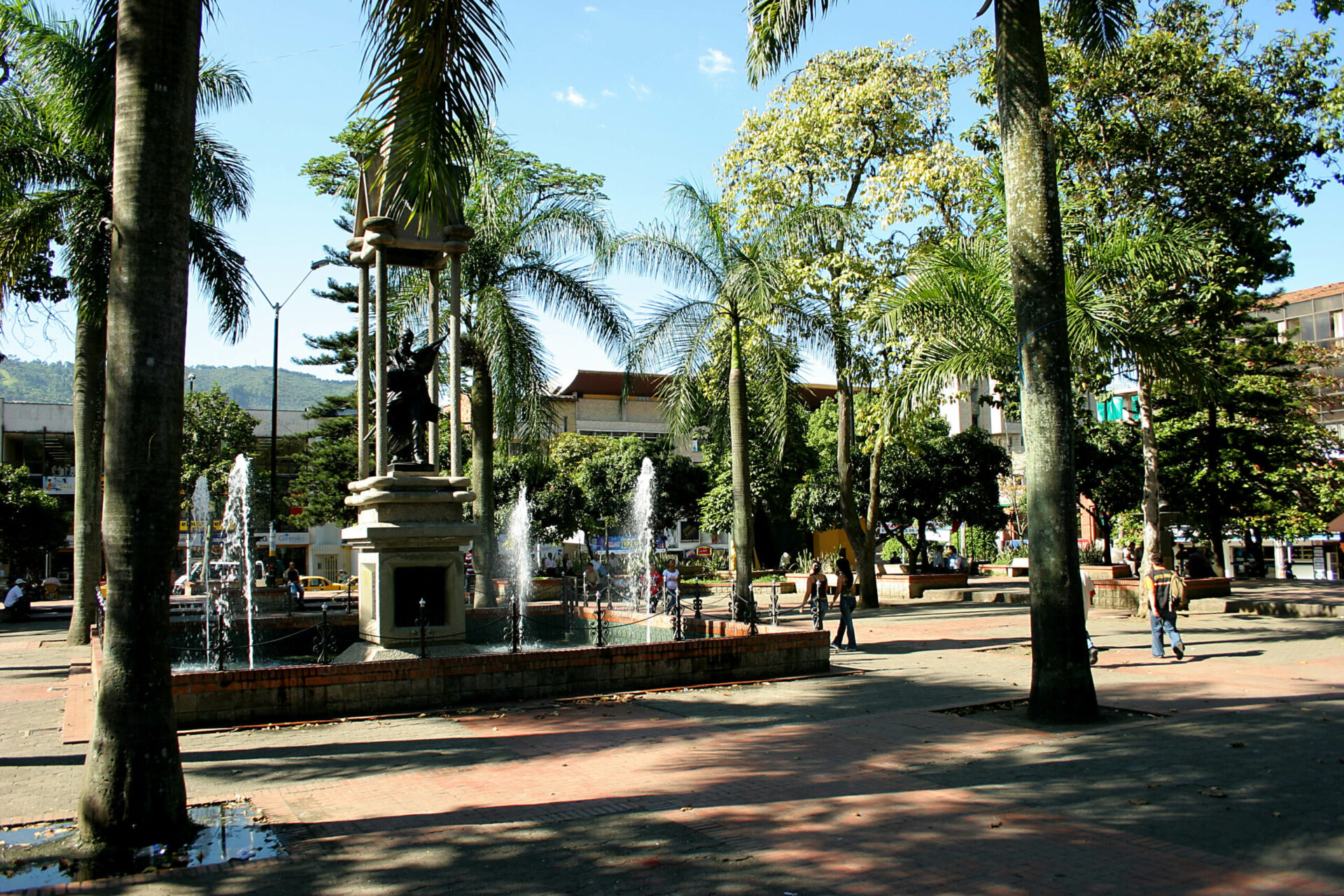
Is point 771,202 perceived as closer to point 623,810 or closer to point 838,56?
point 838,56

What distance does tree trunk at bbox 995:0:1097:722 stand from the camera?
9656 mm

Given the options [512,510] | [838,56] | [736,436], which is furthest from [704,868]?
[512,510]

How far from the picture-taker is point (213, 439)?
49406 millimetres

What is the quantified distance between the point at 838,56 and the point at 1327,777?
21.4m

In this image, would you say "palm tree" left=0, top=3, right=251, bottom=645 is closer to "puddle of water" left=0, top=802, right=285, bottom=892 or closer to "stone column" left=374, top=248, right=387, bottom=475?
"stone column" left=374, top=248, right=387, bottom=475

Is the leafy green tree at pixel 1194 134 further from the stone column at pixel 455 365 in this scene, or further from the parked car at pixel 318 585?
the parked car at pixel 318 585

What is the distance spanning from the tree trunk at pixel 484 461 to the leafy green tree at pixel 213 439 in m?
31.5

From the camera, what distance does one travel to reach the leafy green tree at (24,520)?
4034cm

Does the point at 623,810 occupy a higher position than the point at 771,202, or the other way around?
the point at 771,202

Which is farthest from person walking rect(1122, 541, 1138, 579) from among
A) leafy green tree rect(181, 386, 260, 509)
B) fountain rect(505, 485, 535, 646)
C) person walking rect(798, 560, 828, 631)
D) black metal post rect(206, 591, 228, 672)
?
leafy green tree rect(181, 386, 260, 509)

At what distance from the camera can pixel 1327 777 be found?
7090mm

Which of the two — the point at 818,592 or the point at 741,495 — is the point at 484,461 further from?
the point at 818,592

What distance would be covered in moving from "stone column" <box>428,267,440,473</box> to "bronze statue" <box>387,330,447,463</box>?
86mm

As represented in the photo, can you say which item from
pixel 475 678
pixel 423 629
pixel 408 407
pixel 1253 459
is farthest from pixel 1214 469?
pixel 423 629
